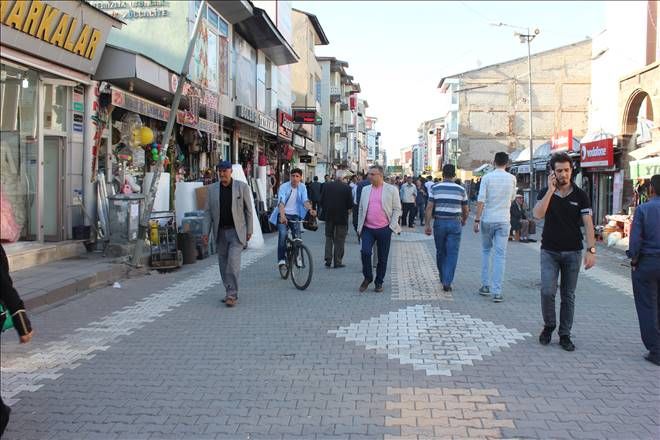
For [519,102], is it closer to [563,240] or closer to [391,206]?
[391,206]

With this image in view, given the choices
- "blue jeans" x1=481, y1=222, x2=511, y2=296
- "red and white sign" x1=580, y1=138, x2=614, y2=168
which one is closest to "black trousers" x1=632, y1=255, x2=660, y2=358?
"blue jeans" x1=481, y1=222, x2=511, y2=296

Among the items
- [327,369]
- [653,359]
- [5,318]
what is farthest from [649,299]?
[5,318]

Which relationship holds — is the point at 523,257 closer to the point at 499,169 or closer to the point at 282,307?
the point at 499,169

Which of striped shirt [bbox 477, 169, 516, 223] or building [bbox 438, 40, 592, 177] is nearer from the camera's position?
striped shirt [bbox 477, 169, 516, 223]

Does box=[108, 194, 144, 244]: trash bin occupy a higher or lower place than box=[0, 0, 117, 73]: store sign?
lower

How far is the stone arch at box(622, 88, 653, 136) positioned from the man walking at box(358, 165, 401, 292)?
13238mm

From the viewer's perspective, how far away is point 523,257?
520 inches

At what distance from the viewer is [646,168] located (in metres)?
12.6

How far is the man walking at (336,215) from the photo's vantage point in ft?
37.4

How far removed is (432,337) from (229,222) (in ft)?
10.2

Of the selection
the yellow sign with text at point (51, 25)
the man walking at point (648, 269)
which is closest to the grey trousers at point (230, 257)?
the yellow sign with text at point (51, 25)

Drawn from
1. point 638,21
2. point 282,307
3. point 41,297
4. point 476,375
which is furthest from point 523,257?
point 638,21

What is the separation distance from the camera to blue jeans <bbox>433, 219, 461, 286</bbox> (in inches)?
337

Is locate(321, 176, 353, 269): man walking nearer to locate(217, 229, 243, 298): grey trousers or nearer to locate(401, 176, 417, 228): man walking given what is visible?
locate(217, 229, 243, 298): grey trousers
